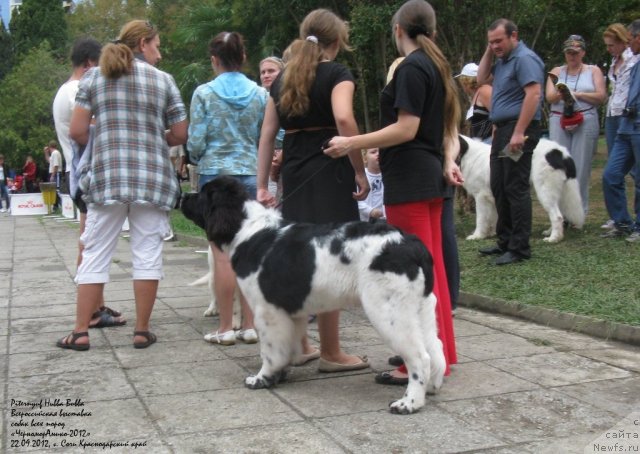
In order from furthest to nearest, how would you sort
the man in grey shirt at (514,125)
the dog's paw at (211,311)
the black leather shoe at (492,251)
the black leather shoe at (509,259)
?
the black leather shoe at (492,251)
the black leather shoe at (509,259)
the man in grey shirt at (514,125)
the dog's paw at (211,311)

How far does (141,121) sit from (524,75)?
389 cm

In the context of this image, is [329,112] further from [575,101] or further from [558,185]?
[575,101]

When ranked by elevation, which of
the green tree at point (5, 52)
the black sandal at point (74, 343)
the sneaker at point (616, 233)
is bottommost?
the black sandal at point (74, 343)

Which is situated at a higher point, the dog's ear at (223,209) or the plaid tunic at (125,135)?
the plaid tunic at (125,135)

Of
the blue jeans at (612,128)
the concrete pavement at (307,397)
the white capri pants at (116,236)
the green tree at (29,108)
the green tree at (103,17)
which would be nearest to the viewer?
the concrete pavement at (307,397)

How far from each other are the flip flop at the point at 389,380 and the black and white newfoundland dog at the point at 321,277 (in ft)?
0.80

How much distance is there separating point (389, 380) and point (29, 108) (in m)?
43.6

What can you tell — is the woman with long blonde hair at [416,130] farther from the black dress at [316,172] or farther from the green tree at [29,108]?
the green tree at [29,108]

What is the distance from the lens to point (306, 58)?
4.26 meters

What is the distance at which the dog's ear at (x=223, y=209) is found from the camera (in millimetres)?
4270

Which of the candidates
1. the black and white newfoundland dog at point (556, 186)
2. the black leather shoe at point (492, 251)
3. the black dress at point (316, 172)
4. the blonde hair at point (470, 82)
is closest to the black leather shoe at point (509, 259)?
the black leather shoe at point (492, 251)

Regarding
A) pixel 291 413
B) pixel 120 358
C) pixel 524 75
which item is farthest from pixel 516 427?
pixel 524 75

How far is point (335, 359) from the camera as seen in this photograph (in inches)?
178

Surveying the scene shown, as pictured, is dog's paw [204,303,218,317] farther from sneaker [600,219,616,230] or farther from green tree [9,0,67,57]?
green tree [9,0,67,57]
